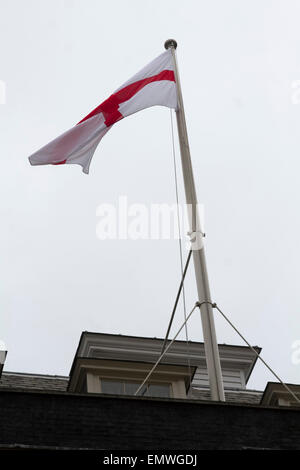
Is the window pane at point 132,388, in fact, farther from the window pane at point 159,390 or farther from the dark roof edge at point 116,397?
the dark roof edge at point 116,397

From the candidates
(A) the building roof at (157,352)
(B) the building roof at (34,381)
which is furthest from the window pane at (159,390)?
(A) the building roof at (157,352)

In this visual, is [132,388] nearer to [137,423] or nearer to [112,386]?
[112,386]

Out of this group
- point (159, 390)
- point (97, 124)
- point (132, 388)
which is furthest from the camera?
point (97, 124)

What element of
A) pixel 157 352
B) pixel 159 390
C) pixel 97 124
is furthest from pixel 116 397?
pixel 157 352

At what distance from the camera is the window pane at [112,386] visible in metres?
18.2

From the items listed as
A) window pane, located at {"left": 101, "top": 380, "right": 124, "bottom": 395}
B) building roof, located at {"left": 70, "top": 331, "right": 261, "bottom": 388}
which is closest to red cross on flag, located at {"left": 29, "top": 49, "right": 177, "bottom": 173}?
window pane, located at {"left": 101, "top": 380, "right": 124, "bottom": 395}

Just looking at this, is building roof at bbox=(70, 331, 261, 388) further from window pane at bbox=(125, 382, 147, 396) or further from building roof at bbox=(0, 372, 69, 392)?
window pane at bbox=(125, 382, 147, 396)

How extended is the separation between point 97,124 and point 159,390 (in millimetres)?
5242

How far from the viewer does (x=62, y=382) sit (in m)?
21.6

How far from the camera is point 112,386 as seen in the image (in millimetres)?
18297

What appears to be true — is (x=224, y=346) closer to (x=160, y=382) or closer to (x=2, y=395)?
(x=160, y=382)

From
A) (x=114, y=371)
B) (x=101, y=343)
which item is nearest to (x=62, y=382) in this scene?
(x=101, y=343)

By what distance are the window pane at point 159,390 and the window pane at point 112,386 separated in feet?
1.78

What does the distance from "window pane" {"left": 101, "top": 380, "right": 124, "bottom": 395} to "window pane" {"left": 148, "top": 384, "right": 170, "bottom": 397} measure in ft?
1.78
